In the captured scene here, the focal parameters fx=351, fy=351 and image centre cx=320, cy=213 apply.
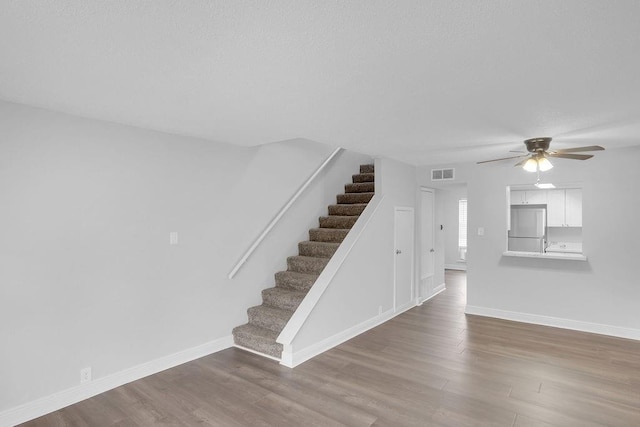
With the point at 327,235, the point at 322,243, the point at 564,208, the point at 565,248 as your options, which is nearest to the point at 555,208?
the point at 564,208

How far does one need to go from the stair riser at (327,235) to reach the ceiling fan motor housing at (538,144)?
2416 mm

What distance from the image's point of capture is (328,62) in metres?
1.90

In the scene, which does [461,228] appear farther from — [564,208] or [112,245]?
[112,245]

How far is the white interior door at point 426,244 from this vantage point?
6.06 meters

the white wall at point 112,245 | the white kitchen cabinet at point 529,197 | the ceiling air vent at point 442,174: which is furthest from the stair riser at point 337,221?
the white kitchen cabinet at point 529,197

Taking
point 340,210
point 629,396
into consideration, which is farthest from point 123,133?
point 629,396

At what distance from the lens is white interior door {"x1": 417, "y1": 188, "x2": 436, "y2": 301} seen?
6059mm

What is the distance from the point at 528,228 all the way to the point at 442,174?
7.47 ft

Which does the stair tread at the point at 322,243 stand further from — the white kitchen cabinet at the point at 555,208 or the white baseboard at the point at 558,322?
the white kitchen cabinet at the point at 555,208

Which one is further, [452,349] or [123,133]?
Result: [452,349]

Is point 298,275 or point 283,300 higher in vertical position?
point 298,275

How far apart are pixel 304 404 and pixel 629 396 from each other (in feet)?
8.95

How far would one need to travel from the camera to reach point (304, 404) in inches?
112

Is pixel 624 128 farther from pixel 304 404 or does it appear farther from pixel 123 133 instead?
pixel 123 133
